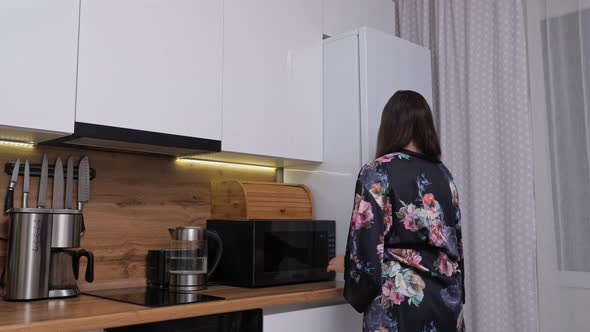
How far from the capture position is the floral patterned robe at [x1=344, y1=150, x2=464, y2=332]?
1.80 metres

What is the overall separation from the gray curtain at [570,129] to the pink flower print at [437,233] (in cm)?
79

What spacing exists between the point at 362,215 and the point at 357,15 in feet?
4.24

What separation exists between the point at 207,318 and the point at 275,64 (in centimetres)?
112

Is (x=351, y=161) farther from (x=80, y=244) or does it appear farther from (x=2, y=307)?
(x=2, y=307)

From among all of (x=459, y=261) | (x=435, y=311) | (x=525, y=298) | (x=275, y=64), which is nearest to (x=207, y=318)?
(x=435, y=311)

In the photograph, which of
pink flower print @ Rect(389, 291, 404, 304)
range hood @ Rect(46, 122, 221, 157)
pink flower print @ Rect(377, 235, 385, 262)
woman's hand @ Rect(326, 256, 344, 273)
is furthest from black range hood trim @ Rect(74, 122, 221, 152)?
pink flower print @ Rect(389, 291, 404, 304)

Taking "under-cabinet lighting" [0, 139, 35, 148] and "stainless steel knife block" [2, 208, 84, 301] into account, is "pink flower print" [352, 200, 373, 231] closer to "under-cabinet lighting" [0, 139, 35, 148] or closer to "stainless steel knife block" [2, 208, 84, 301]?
"stainless steel knife block" [2, 208, 84, 301]

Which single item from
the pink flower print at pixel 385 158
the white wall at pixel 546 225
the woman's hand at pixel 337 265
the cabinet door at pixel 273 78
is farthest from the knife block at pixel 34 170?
the white wall at pixel 546 225

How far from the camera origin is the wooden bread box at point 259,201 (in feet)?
7.61

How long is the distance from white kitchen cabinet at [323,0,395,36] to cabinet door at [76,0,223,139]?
0.64m

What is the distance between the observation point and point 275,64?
7.77 feet

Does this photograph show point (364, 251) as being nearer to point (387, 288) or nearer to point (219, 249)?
point (387, 288)

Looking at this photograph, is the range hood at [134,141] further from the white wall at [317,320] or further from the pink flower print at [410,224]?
the pink flower print at [410,224]

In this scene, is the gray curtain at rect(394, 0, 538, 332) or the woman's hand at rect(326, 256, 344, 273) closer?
the woman's hand at rect(326, 256, 344, 273)
